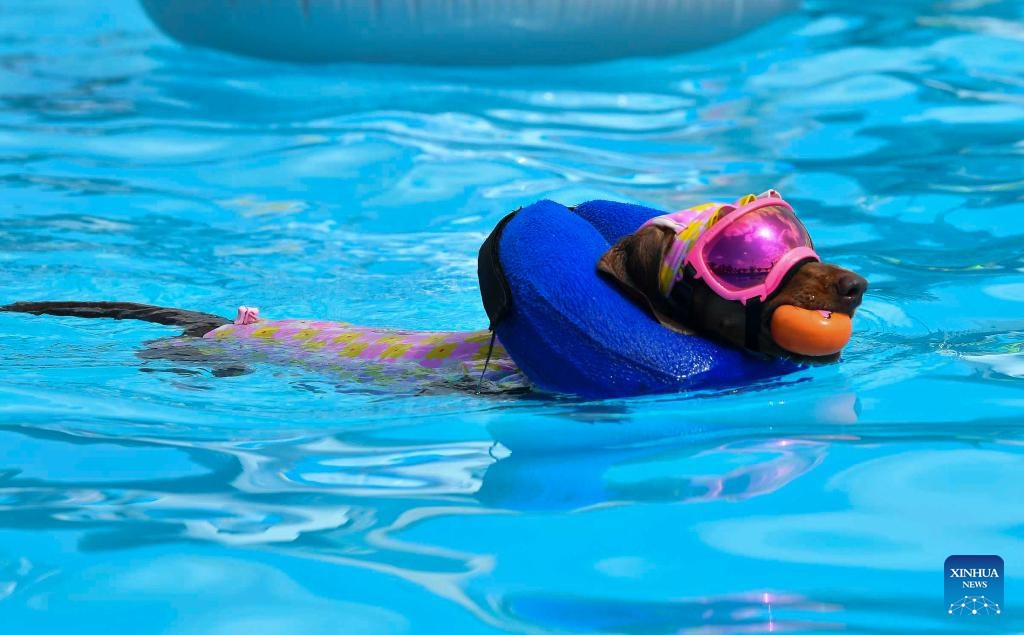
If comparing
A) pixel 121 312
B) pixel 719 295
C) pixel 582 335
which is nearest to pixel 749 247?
pixel 719 295

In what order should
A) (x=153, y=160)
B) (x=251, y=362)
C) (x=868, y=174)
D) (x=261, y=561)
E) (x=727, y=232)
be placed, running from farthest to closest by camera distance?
(x=153, y=160) < (x=868, y=174) < (x=251, y=362) < (x=727, y=232) < (x=261, y=561)

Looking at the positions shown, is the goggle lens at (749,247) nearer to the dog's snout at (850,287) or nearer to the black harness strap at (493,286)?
the dog's snout at (850,287)

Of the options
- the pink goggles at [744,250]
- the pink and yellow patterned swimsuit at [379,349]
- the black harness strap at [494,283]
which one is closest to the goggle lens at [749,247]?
the pink goggles at [744,250]

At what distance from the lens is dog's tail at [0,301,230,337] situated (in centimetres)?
401

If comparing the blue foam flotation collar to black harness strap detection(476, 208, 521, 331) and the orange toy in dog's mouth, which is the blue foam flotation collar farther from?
the orange toy in dog's mouth

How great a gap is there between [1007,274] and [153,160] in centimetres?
428

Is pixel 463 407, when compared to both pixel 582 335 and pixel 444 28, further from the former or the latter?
pixel 444 28

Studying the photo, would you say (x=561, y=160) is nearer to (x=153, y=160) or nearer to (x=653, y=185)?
(x=653, y=185)

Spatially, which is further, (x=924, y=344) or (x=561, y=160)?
(x=561, y=160)

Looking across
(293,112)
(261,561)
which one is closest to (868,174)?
(293,112)

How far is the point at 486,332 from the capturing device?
135 inches

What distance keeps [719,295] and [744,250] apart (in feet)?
0.38

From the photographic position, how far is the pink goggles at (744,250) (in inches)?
115

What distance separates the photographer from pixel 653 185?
644cm
